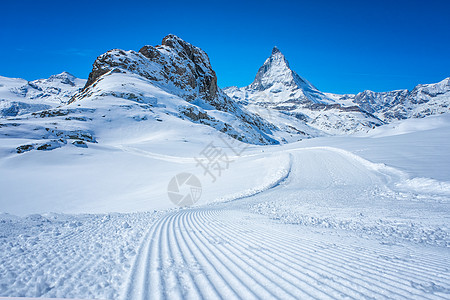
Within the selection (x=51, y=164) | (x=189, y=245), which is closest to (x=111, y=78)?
(x=51, y=164)

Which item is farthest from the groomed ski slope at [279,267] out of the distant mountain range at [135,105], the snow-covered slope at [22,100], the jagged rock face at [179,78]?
the snow-covered slope at [22,100]

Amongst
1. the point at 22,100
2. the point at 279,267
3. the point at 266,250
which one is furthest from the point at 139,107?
the point at 22,100

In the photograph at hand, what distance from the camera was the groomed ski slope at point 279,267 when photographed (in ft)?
7.17

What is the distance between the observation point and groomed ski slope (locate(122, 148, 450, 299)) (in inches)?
86.0

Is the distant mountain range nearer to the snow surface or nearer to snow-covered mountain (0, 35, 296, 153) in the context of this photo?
snow-covered mountain (0, 35, 296, 153)

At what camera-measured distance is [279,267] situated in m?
2.75

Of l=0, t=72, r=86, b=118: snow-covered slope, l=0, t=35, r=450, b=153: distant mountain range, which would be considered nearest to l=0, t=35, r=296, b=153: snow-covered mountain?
l=0, t=35, r=450, b=153: distant mountain range

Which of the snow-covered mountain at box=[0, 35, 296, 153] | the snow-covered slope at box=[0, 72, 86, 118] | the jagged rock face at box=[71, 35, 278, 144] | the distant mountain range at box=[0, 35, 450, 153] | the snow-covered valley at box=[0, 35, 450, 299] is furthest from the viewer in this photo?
the snow-covered slope at box=[0, 72, 86, 118]

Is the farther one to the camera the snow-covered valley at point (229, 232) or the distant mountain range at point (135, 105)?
the distant mountain range at point (135, 105)

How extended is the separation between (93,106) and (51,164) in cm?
3909

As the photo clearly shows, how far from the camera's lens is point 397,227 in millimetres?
5070

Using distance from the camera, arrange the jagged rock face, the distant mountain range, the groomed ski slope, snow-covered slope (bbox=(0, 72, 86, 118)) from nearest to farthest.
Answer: the groomed ski slope → the distant mountain range → the jagged rock face → snow-covered slope (bbox=(0, 72, 86, 118))

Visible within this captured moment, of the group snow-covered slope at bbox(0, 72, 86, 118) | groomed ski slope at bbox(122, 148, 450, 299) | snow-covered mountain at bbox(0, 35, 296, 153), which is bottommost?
groomed ski slope at bbox(122, 148, 450, 299)

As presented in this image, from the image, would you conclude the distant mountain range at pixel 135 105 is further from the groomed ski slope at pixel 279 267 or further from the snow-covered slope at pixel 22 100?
the groomed ski slope at pixel 279 267
